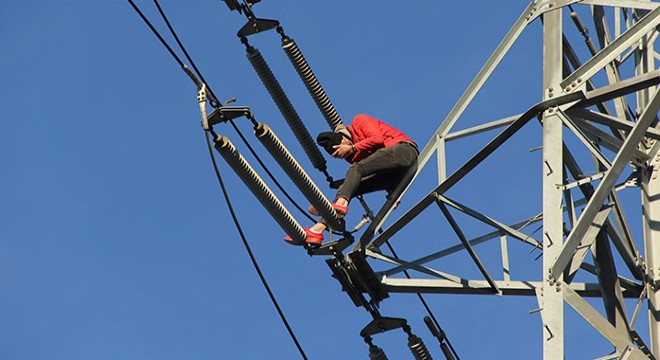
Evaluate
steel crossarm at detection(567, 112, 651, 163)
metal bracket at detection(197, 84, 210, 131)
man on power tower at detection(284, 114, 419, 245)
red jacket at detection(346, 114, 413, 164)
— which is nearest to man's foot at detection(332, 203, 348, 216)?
man on power tower at detection(284, 114, 419, 245)

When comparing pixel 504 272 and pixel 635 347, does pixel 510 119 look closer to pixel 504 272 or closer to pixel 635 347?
pixel 504 272

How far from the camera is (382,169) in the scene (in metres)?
12.7

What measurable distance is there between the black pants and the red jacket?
0.22 meters

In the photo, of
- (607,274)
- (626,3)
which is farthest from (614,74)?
(607,274)

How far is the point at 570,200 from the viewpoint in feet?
36.4

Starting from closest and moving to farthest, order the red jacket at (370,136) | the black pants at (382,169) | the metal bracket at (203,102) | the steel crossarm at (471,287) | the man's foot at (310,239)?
1. the metal bracket at (203,102)
2. the steel crossarm at (471,287)
3. the man's foot at (310,239)
4. the black pants at (382,169)
5. the red jacket at (370,136)

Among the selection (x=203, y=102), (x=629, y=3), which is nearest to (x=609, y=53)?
(x=629, y=3)

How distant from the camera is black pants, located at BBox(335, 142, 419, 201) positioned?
41.2 feet

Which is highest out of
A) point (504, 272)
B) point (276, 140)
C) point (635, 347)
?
point (276, 140)

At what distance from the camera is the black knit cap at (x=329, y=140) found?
1333 cm

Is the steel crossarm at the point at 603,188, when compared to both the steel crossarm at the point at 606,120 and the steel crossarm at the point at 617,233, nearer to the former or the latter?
the steel crossarm at the point at 606,120

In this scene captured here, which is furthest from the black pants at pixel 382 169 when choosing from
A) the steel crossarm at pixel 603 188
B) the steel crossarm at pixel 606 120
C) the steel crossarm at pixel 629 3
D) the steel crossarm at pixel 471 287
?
the steel crossarm at pixel 603 188

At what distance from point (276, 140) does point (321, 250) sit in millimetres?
1546

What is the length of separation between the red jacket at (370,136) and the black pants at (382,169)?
22cm
